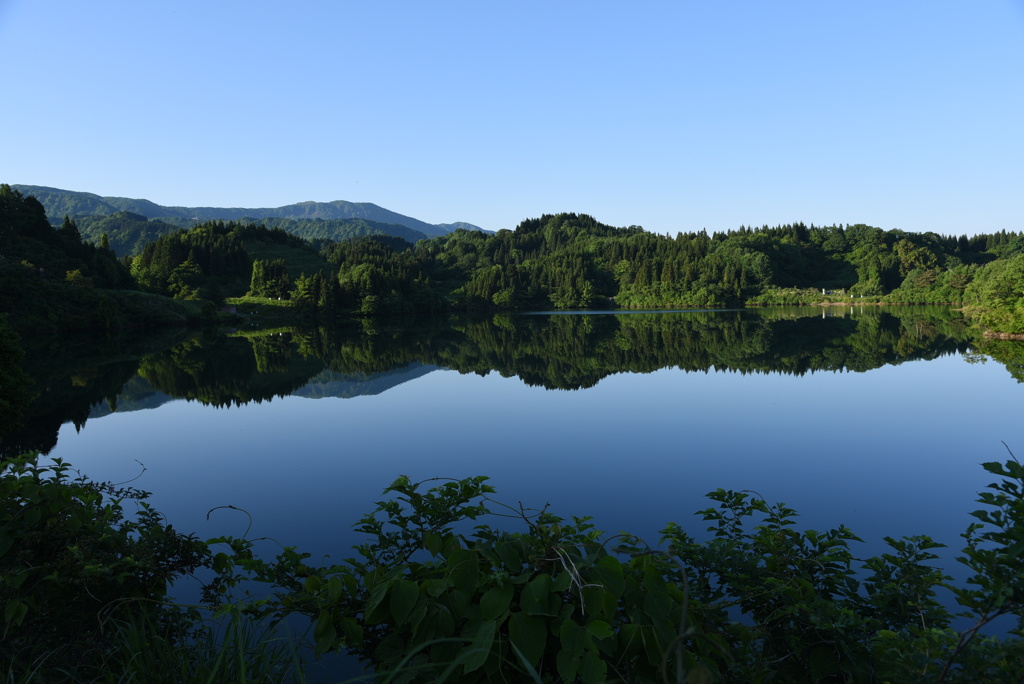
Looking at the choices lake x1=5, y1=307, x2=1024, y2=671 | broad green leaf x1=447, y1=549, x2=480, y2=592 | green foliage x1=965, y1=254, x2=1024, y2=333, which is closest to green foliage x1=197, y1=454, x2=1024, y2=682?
broad green leaf x1=447, y1=549, x2=480, y2=592

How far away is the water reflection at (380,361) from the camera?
2416cm

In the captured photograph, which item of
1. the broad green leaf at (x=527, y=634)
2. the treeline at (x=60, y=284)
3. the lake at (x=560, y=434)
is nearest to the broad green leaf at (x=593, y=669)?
the broad green leaf at (x=527, y=634)

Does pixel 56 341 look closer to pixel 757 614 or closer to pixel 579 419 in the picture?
pixel 579 419

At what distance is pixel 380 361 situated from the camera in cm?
3706

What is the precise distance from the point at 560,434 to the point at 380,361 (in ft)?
74.3

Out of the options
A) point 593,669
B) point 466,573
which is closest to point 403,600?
point 466,573

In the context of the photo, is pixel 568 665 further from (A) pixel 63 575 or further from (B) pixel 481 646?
(A) pixel 63 575

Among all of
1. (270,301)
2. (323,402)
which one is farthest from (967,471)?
(270,301)

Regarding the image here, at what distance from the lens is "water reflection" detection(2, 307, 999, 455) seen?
2416 cm

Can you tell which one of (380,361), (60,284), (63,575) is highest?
(60,284)

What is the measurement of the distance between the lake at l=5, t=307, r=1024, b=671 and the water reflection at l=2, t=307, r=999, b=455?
0.27 meters

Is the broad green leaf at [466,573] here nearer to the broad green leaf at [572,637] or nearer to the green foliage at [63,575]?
the broad green leaf at [572,637]

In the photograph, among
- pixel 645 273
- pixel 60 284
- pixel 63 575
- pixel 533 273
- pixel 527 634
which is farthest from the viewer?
pixel 533 273

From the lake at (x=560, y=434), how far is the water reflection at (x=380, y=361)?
27 centimetres
